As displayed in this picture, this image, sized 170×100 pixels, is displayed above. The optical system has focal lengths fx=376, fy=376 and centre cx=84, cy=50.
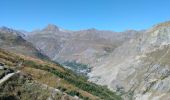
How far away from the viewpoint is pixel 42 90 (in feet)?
143

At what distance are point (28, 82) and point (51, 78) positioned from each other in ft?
131

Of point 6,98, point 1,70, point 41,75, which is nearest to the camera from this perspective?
point 6,98

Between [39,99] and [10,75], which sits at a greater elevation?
[10,75]

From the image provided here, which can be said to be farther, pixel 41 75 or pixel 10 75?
pixel 41 75

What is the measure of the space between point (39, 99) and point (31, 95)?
1072 millimetres

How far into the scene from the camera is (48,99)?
42.9m

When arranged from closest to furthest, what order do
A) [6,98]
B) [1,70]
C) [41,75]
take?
[6,98] < [1,70] < [41,75]

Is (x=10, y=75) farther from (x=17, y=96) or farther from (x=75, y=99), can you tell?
(x=75, y=99)

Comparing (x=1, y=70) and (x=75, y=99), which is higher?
(x=1, y=70)

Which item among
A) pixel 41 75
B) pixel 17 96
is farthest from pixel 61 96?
pixel 41 75

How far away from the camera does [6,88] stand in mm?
41281

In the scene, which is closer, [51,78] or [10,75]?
[10,75]

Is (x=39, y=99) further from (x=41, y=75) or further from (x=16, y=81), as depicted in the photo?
(x=41, y=75)

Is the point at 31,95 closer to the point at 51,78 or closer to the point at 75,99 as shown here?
the point at 75,99
